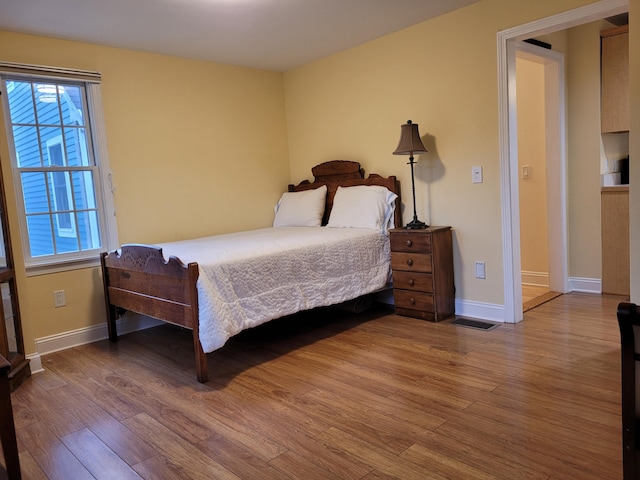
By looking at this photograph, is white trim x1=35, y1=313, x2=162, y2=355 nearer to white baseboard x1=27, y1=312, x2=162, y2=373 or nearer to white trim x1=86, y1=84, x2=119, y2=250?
white baseboard x1=27, y1=312, x2=162, y2=373

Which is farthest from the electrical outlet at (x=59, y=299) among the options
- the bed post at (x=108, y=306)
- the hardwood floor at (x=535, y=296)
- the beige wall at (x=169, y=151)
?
the hardwood floor at (x=535, y=296)

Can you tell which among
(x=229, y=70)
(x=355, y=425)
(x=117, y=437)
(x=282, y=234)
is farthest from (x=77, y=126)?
(x=355, y=425)

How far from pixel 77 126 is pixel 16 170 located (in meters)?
0.54

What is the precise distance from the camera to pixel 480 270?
137 inches

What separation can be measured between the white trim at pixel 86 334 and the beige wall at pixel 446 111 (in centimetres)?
230

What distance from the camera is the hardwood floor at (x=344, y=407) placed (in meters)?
1.80

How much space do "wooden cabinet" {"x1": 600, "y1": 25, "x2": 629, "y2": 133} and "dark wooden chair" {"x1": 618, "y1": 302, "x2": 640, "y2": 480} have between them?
135 inches

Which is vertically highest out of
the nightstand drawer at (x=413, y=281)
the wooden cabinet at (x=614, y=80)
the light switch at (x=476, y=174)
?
the wooden cabinet at (x=614, y=80)

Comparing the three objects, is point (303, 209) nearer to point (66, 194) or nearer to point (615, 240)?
point (66, 194)

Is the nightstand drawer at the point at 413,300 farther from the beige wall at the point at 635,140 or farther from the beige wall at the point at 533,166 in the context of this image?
the beige wall at the point at 533,166

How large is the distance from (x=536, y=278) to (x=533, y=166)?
3.51 ft

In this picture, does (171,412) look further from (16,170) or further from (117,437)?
(16,170)

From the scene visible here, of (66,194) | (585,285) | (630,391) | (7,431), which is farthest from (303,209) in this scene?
(630,391)

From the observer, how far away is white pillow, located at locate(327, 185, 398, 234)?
151 inches
